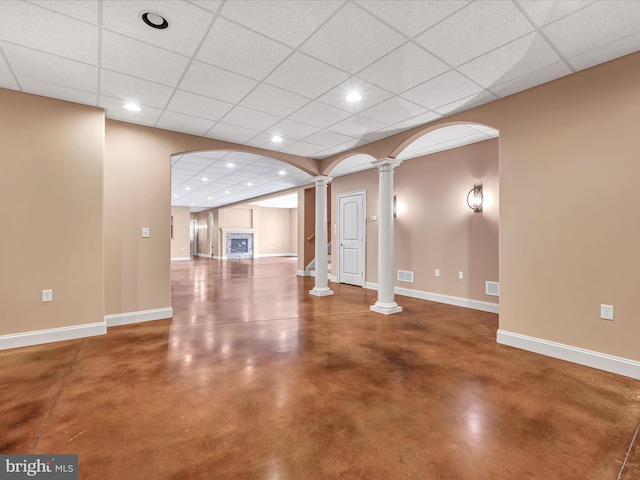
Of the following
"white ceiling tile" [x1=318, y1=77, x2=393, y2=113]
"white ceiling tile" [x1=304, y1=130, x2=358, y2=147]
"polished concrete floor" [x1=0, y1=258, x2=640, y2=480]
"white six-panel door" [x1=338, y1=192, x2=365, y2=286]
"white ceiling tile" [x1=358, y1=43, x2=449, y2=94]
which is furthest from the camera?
"white six-panel door" [x1=338, y1=192, x2=365, y2=286]

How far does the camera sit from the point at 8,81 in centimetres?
306

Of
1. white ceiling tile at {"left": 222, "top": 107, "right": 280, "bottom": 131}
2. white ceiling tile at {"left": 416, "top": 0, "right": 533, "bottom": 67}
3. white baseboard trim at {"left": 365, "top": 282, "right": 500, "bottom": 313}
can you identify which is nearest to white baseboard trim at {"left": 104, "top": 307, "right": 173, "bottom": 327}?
white ceiling tile at {"left": 222, "top": 107, "right": 280, "bottom": 131}

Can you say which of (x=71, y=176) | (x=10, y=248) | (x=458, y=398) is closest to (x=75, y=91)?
(x=71, y=176)

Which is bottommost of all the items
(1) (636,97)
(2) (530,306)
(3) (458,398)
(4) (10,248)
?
(3) (458,398)

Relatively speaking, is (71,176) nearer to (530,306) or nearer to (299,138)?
(299,138)

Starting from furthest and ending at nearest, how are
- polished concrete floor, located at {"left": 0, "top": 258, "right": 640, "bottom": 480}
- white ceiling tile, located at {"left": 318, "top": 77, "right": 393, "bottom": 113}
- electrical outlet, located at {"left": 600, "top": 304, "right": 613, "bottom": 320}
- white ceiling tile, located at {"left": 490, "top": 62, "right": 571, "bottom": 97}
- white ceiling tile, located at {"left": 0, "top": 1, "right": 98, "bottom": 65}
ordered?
1. white ceiling tile, located at {"left": 318, "top": 77, "right": 393, "bottom": 113}
2. white ceiling tile, located at {"left": 490, "top": 62, "right": 571, "bottom": 97}
3. electrical outlet, located at {"left": 600, "top": 304, "right": 613, "bottom": 320}
4. white ceiling tile, located at {"left": 0, "top": 1, "right": 98, "bottom": 65}
5. polished concrete floor, located at {"left": 0, "top": 258, "right": 640, "bottom": 480}

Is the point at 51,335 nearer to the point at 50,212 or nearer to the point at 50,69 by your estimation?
the point at 50,212

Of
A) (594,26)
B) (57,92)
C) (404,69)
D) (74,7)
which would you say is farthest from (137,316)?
(594,26)

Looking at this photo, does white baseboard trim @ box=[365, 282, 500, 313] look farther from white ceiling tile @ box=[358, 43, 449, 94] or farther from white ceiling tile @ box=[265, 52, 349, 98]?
white ceiling tile @ box=[265, 52, 349, 98]

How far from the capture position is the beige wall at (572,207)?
2660 mm

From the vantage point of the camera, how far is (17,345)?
3.26 m

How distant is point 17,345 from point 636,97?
20.7ft

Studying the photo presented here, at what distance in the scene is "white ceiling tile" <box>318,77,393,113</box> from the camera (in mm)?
3105

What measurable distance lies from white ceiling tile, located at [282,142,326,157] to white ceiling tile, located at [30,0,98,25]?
3193 mm
